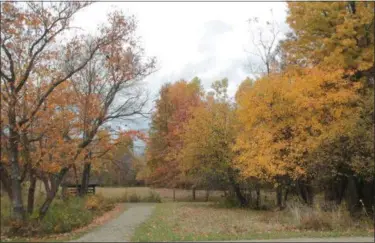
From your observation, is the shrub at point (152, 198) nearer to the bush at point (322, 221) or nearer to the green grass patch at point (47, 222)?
the green grass patch at point (47, 222)

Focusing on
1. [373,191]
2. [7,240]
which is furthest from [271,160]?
[7,240]

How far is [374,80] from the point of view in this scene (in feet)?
71.7

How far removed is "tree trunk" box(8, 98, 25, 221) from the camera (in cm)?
1476

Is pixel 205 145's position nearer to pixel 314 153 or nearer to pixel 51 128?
pixel 314 153

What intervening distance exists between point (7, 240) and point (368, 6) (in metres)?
20.5

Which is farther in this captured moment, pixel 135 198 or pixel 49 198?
pixel 135 198

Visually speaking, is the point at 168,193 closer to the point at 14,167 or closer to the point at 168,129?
the point at 168,129

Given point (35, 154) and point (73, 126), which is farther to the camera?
point (73, 126)

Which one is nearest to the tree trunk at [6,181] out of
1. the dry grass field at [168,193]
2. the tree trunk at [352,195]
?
the tree trunk at [352,195]

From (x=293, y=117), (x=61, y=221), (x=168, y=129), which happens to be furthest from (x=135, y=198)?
(x=61, y=221)

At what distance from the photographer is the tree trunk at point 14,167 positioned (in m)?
14.8

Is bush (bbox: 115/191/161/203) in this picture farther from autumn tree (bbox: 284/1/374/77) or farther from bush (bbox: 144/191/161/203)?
autumn tree (bbox: 284/1/374/77)

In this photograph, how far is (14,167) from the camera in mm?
15109

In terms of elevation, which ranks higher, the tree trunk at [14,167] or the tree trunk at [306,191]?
the tree trunk at [14,167]
